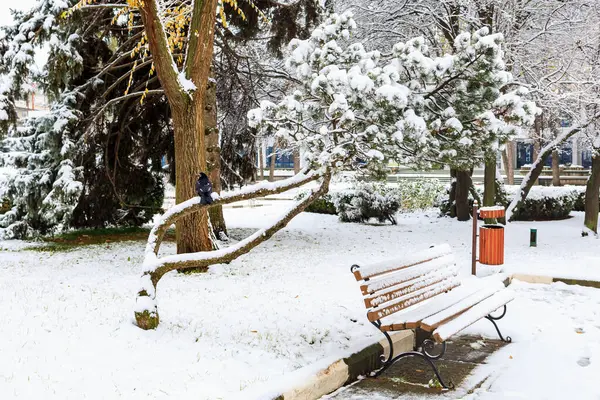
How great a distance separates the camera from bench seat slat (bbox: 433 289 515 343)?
486 cm

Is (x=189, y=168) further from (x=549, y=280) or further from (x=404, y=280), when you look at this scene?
(x=549, y=280)

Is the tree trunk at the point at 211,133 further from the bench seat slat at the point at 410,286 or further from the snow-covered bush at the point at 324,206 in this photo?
the snow-covered bush at the point at 324,206

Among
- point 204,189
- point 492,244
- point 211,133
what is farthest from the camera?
point 211,133

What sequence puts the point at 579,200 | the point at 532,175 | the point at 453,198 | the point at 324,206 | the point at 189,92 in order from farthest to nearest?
the point at 324,206, the point at 579,200, the point at 453,198, the point at 532,175, the point at 189,92

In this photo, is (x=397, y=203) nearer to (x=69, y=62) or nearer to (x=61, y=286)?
(x=69, y=62)

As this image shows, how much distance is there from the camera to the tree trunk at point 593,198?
15.1 meters

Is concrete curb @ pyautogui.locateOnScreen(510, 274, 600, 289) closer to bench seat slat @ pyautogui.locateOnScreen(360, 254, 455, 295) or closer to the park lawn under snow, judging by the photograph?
the park lawn under snow

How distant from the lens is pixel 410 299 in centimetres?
572

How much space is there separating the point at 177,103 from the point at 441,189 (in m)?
15.8

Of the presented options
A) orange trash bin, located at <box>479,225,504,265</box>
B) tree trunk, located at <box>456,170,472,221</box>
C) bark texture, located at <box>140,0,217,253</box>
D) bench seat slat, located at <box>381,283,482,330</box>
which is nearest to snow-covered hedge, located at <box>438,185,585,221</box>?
tree trunk, located at <box>456,170,472,221</box>

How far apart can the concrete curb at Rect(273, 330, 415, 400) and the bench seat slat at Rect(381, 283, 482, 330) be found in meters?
0.30

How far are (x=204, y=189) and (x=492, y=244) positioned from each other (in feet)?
17.9

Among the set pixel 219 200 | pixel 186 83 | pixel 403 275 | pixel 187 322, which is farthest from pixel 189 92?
pixel 403 275

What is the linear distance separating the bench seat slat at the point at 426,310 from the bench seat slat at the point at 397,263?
0.41 m
